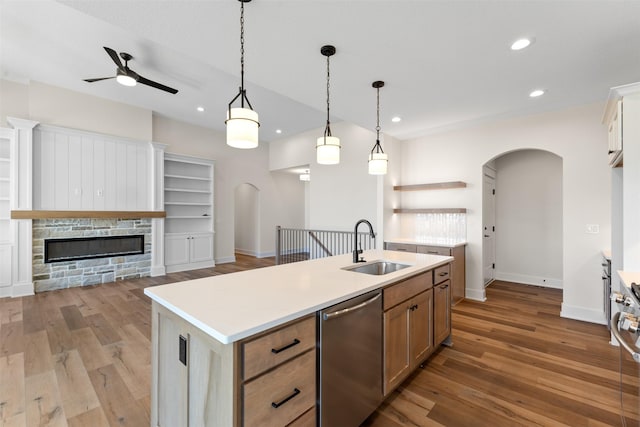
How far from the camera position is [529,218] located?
16.9ft

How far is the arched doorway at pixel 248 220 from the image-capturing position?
8441mm

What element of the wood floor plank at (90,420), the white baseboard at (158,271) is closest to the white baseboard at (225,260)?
the white baseboard at (158,271)

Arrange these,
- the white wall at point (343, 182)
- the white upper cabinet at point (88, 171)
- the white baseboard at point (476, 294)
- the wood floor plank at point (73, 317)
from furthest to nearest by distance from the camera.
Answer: the white wall at point (343, 182) → the white upper cabinet at point (88, 171) → the white baseboard at point (476, 294) → the wood floor plank at point (73, 317)

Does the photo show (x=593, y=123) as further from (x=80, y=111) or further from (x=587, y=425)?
(x=80, y=111)

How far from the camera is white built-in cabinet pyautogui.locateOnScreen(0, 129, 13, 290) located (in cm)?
436

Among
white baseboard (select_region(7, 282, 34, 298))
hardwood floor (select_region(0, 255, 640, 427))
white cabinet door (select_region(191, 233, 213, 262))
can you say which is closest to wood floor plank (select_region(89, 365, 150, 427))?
hardwood floor (select_region(0, 255, 640, 427))

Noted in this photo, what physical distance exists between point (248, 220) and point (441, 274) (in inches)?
285

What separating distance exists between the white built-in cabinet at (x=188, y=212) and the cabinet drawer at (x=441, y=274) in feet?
18.5

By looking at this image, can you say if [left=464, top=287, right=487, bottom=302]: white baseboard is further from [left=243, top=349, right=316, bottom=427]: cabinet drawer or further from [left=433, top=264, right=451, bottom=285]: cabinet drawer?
[left=243, top=349, right=316, bottom=427]: cabinet drawer

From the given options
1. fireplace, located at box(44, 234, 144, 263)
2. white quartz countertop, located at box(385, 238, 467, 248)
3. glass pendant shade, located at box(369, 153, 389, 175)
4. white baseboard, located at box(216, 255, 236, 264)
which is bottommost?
white baseboard, located at box(216, 255, 236, 264)

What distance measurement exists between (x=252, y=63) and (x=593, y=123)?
4286 millimetres

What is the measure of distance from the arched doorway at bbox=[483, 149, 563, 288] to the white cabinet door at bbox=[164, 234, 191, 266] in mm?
6114

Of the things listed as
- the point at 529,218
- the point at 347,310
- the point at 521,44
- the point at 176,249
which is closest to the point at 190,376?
the point at 347,310

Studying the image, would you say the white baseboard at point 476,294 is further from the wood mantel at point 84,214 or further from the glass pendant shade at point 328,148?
the wood mantel at point 84,214
